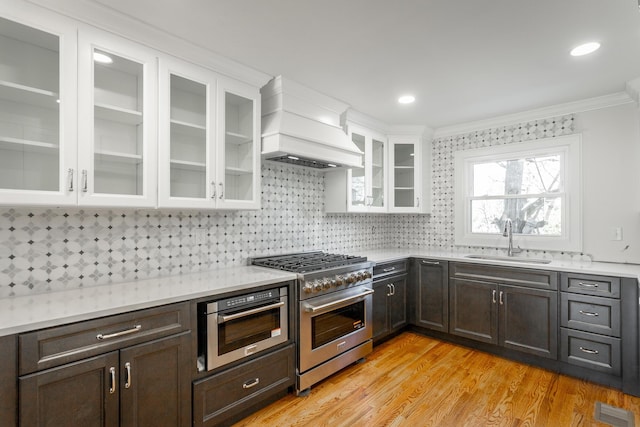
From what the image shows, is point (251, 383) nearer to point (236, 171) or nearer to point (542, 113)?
point (236, 171)

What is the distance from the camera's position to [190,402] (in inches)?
73.8

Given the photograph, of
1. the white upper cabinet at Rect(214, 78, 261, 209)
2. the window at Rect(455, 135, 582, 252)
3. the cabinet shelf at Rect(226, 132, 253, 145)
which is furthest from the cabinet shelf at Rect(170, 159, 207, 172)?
the window at Rect(455, 135, 582, 252)

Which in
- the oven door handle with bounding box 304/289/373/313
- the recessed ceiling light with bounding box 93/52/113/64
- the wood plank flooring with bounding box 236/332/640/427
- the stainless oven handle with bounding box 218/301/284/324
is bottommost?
the wood plank flooring with bounding box 236/332/640/427

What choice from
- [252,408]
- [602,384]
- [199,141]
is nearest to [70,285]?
[199,141]

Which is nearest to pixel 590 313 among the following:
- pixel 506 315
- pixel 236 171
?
pixel 506 315

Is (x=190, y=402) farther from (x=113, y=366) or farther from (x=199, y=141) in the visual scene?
(x=199, y=141)

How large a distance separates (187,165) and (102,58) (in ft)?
2.37

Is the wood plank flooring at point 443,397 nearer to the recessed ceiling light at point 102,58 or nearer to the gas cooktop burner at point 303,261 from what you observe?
the gas cooktop burner at point 303,261

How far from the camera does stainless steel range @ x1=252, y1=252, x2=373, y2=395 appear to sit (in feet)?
8.11

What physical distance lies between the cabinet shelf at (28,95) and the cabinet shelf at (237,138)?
100 cm

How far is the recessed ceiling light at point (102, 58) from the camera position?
70.4 inches

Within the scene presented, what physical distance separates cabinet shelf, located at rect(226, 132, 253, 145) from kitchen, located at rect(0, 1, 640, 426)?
43cm

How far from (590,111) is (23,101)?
14.1 ft

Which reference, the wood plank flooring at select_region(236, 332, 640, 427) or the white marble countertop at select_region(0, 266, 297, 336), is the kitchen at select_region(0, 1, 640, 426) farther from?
the wood plank flooring at select_region(236, 332, 640, 427)
